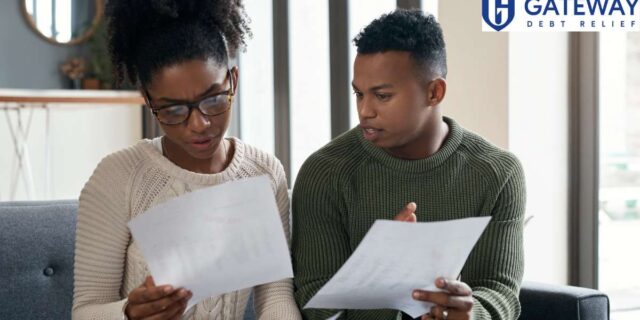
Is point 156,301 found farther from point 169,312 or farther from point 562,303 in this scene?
point 562,303

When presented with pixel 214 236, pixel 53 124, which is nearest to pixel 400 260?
pixel 214 236

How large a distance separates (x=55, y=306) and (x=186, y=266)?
0.72 metres

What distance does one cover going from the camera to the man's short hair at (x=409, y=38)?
60.4 inches

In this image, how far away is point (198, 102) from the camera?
4.79ft

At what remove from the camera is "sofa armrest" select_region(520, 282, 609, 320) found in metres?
1.76

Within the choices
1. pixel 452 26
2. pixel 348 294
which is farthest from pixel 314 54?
pixel 348 294

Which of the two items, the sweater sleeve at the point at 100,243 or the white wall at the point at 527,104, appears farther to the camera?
the white wall at the point at 527,104

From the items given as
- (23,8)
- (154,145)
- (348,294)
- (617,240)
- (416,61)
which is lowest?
(617,240)

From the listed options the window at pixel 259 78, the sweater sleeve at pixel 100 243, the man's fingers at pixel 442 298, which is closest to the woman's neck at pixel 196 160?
the sweater sleeve at pixel 100 243

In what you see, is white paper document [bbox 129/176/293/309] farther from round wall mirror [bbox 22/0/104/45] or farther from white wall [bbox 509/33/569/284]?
round wall mirror [bbox 22/0/104/45]

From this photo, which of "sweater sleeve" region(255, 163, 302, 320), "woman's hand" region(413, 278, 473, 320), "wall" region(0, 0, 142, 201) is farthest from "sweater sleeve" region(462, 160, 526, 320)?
"wall" region(0, 0, 142, 201)

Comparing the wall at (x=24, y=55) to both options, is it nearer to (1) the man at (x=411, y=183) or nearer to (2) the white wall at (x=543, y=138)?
(2) the white wall at (x=543, y=138)

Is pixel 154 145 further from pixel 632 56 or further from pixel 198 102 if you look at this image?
pixel 632 56

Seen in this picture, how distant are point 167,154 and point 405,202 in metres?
0.46
